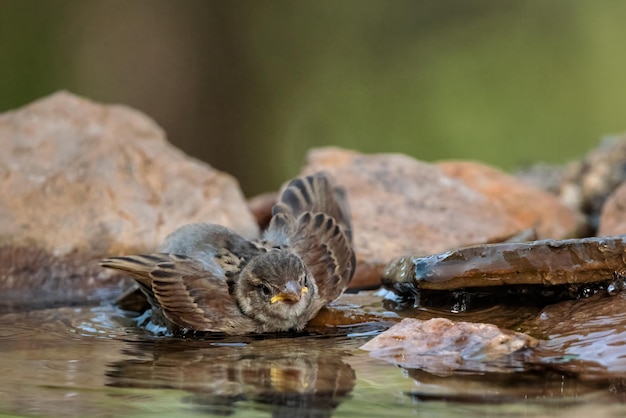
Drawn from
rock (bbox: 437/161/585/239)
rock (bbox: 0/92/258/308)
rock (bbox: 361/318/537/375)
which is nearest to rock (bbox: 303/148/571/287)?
rock (bbox: 437/161/585/239)

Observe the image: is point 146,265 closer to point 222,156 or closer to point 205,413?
point 205,413

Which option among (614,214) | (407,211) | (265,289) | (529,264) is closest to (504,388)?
(529,264)

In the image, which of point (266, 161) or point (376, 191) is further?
point (266, 161)

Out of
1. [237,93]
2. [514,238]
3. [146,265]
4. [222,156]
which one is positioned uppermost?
[237,93]

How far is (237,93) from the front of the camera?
10359mm

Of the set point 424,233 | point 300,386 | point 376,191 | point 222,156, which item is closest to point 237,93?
point 222,156

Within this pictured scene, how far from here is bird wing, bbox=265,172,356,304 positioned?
170 inches

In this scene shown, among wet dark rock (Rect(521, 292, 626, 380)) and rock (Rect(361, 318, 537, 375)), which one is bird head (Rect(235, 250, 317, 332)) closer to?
rock (Rect(361, 318, 537, 375))

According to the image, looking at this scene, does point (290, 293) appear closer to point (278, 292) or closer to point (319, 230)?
→ point (278, 292)

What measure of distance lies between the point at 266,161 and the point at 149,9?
8.22 feet

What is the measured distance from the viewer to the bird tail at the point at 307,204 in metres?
4.67

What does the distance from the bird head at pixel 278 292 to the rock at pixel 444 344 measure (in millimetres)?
667

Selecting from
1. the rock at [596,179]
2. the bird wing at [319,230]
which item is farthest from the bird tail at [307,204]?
the rock at [596,179]

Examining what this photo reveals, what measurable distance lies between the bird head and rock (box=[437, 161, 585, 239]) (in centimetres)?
244
